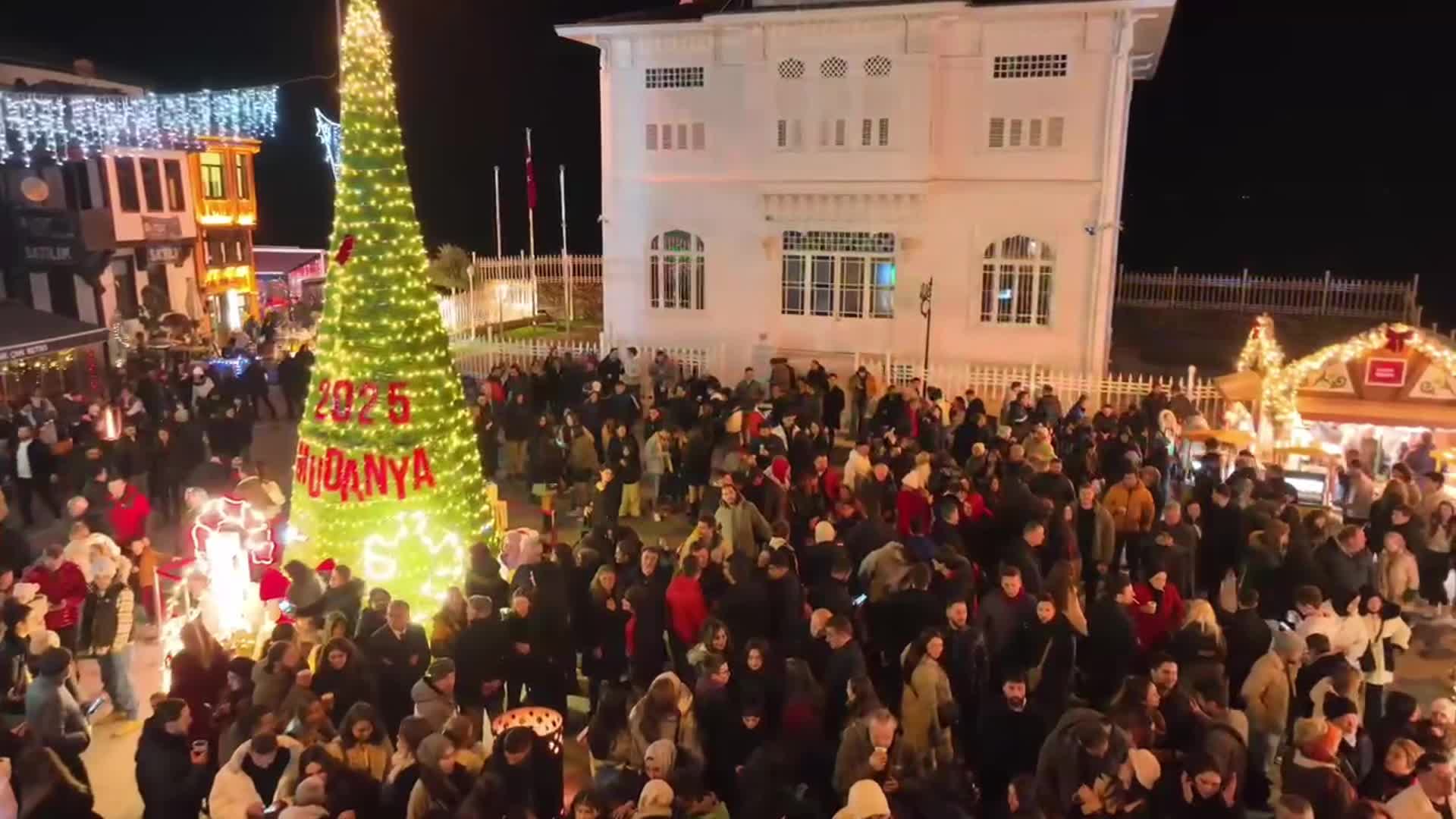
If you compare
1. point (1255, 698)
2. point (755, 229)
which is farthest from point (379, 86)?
point (755, 229)

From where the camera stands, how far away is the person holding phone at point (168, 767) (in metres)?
5.84

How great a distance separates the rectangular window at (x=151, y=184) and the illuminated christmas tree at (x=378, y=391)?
25.7 metres

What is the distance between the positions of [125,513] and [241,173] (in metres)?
29.0

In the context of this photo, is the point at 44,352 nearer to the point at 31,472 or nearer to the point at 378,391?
the point at 31,472

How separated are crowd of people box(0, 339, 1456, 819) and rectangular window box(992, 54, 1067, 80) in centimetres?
1033

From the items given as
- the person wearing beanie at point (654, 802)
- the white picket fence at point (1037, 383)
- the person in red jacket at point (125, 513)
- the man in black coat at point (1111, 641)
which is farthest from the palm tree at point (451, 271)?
the person wearing beanie at point (654, 802)

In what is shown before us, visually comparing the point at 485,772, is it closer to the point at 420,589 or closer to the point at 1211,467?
the point at 420,589

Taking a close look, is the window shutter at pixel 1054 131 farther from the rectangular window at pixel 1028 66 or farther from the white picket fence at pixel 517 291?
the white picket fence at pixel 517 291

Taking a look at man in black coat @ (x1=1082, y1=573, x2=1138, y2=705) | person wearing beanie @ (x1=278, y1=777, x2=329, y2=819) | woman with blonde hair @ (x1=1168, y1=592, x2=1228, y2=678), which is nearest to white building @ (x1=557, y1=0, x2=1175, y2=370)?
man in black coat @ (x1=1082, y1=573, x2=1138, y2=705)

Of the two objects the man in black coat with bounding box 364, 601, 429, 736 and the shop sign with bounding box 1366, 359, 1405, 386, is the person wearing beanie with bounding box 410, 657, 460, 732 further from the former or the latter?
the shop sign with bounding box 1366, 359, 1405, 386

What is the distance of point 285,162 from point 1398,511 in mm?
57354

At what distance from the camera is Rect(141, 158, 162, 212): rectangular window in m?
30.7

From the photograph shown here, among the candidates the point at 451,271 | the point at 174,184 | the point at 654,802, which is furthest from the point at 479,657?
the point at 174,184

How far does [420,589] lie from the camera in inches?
370
